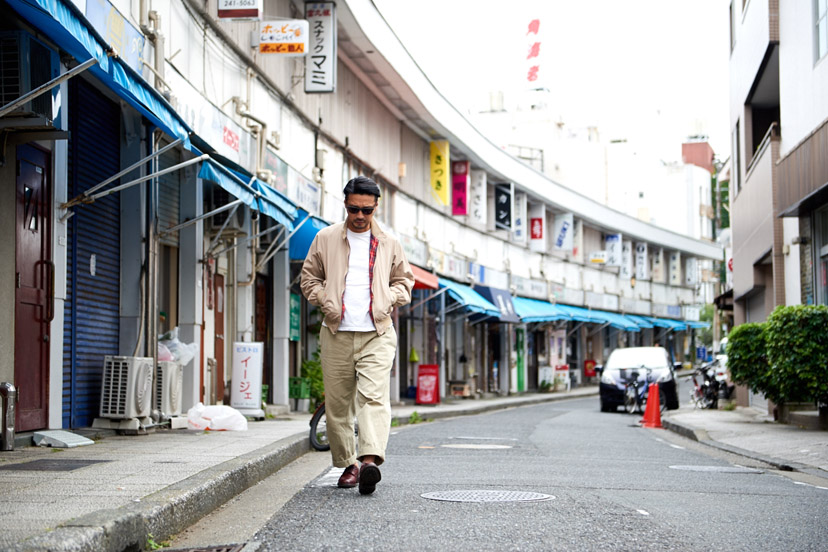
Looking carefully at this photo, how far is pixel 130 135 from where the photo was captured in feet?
39.1

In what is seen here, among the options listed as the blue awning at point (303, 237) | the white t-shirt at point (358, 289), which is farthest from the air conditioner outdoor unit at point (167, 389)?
the white t-shirt at point (358, 289)

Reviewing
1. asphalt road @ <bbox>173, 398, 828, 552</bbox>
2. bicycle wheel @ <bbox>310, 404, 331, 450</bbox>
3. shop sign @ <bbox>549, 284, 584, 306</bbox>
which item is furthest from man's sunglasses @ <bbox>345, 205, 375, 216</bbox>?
shop sign @ <bbox>549, 284, 584, 306</bbox>

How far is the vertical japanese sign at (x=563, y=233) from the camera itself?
4372cm

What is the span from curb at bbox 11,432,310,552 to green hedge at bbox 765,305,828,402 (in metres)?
8.26

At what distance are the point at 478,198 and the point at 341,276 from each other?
91.3 feet

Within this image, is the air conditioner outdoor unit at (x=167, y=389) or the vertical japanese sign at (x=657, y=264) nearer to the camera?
the air conditioner outdoor unit at (x=167, y=389)

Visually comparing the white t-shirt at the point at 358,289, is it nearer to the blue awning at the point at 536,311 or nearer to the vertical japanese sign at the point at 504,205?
the blue awning at the point at 536,311

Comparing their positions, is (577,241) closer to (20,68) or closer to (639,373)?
(639,373)

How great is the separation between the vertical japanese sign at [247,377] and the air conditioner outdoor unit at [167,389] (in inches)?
106

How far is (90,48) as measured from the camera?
682 centimetres

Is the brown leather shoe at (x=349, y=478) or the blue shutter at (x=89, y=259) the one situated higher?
the blue shutter at (x=89, y=259)

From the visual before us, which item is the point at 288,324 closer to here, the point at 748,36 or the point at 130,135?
the point at 130,135

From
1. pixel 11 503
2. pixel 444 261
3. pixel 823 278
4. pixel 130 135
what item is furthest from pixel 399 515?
pixel 444 261

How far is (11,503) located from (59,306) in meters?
4.91
